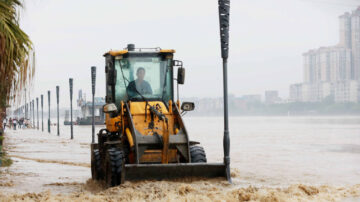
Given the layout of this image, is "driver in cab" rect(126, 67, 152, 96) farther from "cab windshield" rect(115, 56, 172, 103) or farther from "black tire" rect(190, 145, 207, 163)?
"black tire" rect(190, 145, 207, 163)

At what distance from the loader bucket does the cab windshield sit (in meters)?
1.92

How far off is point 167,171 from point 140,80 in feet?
7.78

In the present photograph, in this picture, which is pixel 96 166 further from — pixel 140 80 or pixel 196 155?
pixel 196 155

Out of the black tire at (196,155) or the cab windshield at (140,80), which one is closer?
the black tire at (196,155)

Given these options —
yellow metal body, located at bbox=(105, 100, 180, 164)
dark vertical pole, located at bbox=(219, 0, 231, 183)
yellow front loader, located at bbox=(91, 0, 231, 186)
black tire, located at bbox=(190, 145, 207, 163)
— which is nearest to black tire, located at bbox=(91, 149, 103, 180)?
yellow front loader, located at bbox=(91, 0, 231, 186)

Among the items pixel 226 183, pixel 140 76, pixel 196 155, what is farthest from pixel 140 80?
pixel 226 183

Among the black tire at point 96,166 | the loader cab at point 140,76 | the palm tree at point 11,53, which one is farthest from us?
the black tire at point 96,166

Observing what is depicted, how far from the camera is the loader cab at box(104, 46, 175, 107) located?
1280 cm

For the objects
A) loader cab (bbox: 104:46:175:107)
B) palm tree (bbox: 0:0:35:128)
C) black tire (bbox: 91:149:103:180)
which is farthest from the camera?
black tire (bbox: 91:149:103:180)

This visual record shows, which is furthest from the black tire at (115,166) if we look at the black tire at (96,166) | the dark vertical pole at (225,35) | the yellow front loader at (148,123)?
the dark vertical pole at (225,35)

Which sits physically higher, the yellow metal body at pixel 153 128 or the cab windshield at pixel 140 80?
the cab windshield at pixel 140 80

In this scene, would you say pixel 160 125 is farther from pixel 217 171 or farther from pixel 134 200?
pixel 134 200

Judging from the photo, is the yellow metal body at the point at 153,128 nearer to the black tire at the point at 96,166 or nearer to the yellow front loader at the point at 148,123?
the yellow front loader at the point at 148,123

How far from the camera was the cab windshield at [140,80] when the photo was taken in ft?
42.0
